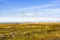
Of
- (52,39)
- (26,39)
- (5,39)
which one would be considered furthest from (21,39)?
(52,39)

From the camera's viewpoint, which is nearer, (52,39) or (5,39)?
(52,39)

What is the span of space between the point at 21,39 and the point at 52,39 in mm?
7659

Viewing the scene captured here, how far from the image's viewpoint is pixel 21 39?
4100 centimetres

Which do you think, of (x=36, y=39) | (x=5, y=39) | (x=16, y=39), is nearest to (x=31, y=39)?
(x=36, y=39)

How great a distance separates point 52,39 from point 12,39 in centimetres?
1014

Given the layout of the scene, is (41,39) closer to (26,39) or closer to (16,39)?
(26,39)

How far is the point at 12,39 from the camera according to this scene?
4191 cm

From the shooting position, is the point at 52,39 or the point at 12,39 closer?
the point at 52,39

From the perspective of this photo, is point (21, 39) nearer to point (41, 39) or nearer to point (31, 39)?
point (31, 39)

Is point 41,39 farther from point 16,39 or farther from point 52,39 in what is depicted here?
point 16,39

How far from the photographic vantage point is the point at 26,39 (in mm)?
41375

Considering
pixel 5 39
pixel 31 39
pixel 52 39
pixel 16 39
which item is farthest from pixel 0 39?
pixel 52 39

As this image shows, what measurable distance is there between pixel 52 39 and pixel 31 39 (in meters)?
5.23

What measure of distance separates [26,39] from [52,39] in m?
6.56
